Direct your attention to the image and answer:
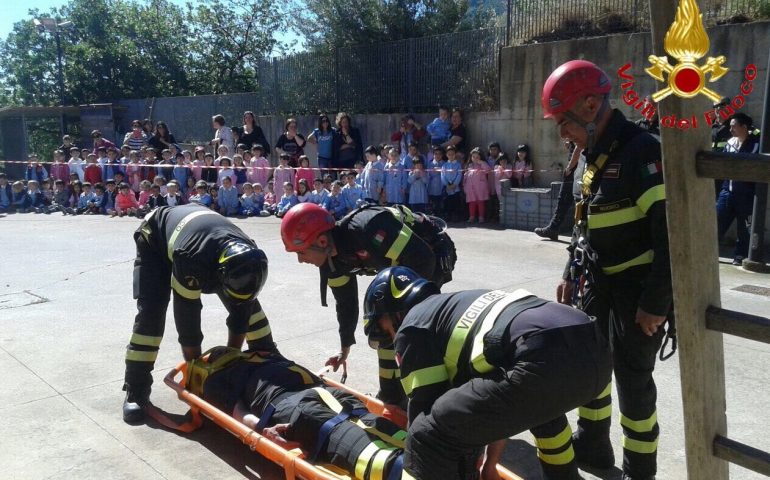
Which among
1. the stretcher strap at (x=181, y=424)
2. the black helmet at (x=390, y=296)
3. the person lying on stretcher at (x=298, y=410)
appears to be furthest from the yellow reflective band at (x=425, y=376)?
the stretcher strap at (x=181, y=424)

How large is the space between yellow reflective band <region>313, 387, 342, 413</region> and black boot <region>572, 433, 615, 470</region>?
1340 millimetres

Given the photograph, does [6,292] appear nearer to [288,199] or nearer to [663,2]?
[288,199]

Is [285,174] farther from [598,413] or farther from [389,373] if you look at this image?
[598,413]

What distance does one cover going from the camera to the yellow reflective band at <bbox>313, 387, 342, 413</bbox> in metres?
3.61

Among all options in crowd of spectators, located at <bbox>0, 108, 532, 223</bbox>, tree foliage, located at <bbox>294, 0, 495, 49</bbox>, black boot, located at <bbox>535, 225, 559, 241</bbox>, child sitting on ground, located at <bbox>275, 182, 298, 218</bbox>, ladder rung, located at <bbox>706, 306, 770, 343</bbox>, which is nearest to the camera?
ladder rung, located at <bbox>706, 306, 770, 343</bbox>

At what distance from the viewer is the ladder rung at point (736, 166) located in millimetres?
1448

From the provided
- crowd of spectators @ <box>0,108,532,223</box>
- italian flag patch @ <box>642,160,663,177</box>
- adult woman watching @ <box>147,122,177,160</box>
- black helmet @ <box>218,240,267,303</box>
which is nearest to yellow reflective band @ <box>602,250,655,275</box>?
italian flag patch @ <box>642,160,663,177</box>

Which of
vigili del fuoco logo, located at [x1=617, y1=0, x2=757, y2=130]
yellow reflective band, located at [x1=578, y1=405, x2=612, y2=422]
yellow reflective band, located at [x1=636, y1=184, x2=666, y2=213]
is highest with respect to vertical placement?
vigili del fuoco logo, located at [x1=617, y1=0, x2=757, y2=130]

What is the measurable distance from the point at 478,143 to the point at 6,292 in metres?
8.42

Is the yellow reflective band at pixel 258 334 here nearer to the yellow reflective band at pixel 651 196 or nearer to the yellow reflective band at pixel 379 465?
the yellow reflective band at pixel 379 465

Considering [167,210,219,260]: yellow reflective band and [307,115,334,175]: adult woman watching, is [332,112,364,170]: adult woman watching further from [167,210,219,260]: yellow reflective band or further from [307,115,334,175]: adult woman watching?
[167,210,219,260]: yellow reflective band

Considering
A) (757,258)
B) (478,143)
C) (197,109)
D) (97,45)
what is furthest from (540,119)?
(97,45)

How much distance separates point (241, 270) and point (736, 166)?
2.96 m

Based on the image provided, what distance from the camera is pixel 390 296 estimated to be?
2879mm
